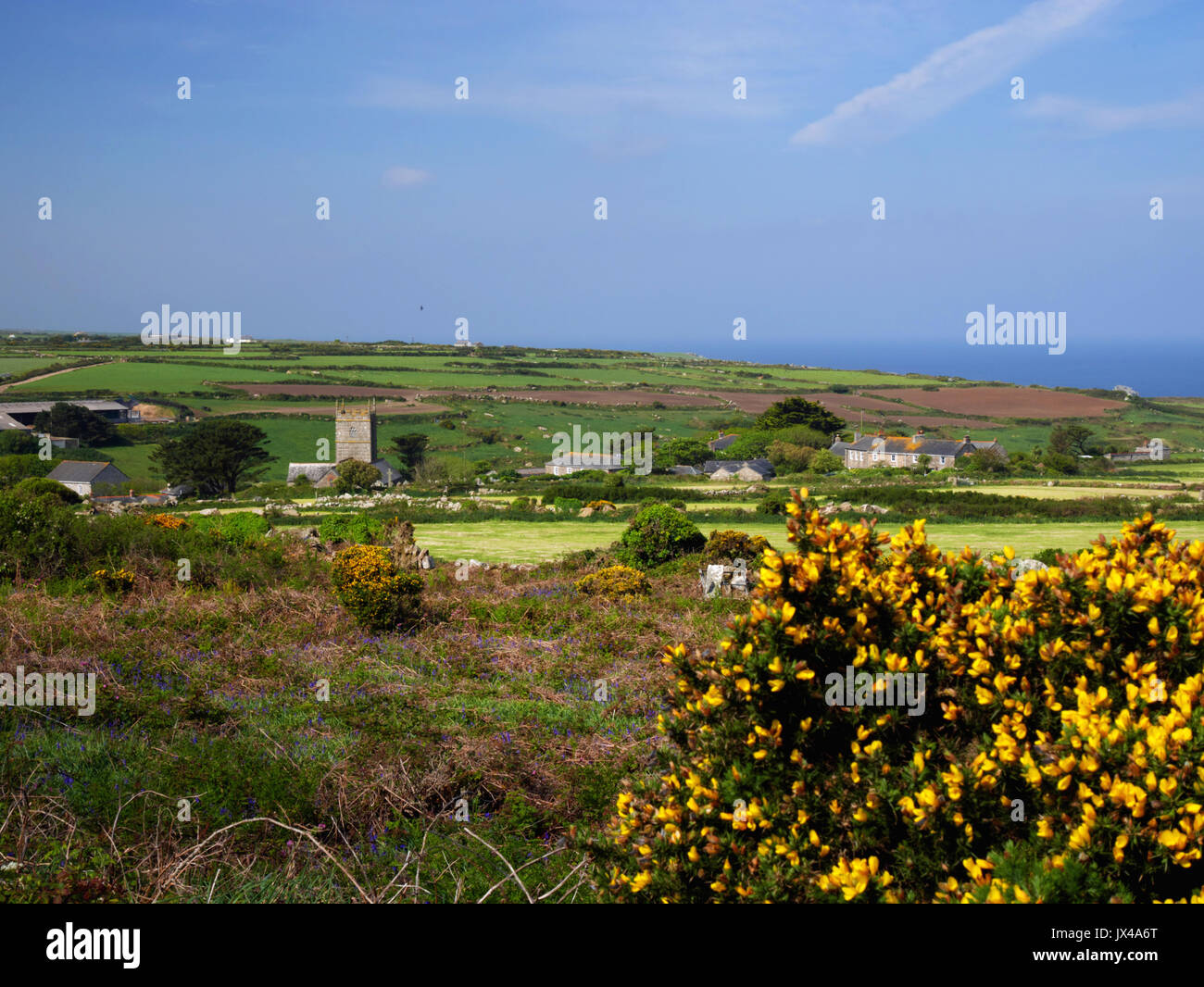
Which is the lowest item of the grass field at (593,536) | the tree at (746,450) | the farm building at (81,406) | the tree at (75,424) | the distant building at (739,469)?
the grass field at (593,536)

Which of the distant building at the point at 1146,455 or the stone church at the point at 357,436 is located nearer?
the distant building at the point at 1146,455

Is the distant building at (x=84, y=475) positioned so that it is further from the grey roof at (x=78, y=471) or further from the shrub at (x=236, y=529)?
the shrub at (x=236, y=529)

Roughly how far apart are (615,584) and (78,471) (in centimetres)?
7097

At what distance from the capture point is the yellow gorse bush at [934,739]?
3.34 m

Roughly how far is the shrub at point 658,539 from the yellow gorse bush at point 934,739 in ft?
61.7

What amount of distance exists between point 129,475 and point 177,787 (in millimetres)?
91051

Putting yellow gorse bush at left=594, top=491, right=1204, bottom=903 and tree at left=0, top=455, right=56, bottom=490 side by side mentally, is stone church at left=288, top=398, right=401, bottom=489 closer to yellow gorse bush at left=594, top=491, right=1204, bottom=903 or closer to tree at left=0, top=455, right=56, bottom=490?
tree at left=0, top=455, right=56, bottom=490

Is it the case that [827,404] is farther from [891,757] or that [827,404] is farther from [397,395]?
[891,757]

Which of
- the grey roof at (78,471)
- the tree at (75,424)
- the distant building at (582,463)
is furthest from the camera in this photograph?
the tree at (75,424)

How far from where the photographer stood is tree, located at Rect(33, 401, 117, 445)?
103m

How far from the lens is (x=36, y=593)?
13.6 m

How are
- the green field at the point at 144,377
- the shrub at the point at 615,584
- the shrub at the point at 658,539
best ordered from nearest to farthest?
the shrub at the point at 615,584
the shrub at the point at 658,539
the green field at the point at 144,377

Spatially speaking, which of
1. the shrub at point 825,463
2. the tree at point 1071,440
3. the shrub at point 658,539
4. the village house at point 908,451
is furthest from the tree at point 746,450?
the shrub at point 658,539
